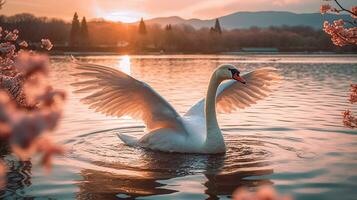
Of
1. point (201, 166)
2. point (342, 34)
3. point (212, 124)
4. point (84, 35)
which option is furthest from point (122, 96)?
point (84, 35)

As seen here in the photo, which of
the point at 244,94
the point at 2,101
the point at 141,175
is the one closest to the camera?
the point at 2,101

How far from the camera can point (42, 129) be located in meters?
1.04

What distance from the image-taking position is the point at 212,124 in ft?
31.2

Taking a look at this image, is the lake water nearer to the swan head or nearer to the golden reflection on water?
the swan head

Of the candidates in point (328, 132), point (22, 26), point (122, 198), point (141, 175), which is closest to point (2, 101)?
point (122, 198)

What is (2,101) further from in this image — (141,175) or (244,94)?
(244,94)

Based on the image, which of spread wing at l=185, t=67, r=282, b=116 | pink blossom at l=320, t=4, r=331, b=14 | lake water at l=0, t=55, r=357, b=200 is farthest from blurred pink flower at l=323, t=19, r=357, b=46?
spread wing at l=185, t=67, r=282, b=116

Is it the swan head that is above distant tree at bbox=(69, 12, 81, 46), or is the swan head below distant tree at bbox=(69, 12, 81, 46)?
below

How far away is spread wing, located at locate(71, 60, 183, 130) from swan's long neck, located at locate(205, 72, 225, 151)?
1.88 ft

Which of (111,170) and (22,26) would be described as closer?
(111,170)

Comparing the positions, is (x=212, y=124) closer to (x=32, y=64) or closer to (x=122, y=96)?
(x=122, y=96)

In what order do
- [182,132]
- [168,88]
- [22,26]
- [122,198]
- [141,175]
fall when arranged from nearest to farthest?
[122,198] → [141,175] → [182,132] → [168,88] → [22,26]

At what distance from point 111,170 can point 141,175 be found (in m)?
0.56

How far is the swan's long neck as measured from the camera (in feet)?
31.1
